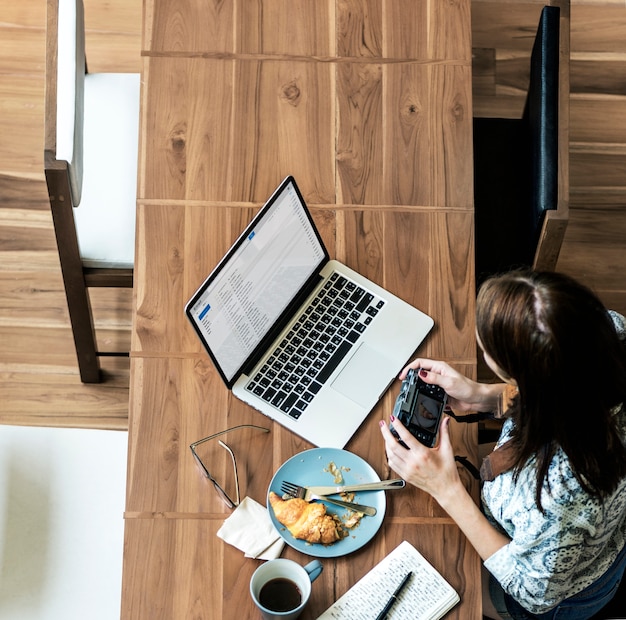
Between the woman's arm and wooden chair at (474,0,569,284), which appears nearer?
the woman's arm

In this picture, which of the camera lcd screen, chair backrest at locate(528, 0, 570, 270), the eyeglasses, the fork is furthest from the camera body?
chair backrest at locate(528, 0, 570, 270)

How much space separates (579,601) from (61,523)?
960 mm

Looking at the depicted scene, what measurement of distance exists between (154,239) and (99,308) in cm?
84

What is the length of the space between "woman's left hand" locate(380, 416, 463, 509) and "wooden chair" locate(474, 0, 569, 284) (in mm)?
546

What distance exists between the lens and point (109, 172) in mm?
1969

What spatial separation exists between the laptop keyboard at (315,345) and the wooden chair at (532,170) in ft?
1.35

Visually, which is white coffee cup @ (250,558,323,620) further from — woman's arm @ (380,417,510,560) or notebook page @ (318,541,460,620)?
woman's arm @ (380,417,510,560)

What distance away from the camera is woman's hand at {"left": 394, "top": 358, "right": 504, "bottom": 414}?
59.0 inches

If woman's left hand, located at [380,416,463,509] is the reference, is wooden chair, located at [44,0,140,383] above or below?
above

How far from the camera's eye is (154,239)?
5.23 feet

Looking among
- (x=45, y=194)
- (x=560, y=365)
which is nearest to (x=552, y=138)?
(x=560, y=365)

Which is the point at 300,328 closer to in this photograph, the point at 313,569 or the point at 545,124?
the point at 313,569

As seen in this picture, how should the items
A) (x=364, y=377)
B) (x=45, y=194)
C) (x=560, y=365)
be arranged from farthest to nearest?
(x=45, y=194)
(x=364, y=377)
(x=560, y=365)

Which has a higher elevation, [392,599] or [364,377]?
[364,377]
